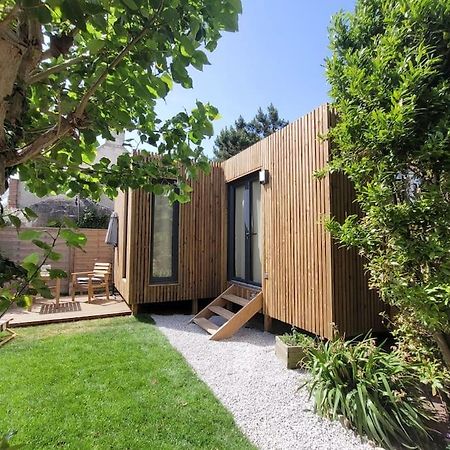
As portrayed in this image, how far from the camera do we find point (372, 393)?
2.80 meters

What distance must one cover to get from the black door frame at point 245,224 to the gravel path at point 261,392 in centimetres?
153

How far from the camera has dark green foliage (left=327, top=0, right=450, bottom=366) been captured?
8.23 ft

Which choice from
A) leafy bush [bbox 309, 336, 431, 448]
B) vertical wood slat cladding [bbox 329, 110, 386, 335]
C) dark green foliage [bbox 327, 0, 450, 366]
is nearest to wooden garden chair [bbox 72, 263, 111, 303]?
vertical wood slat cladding [bbox 329, 110, 386, 335]

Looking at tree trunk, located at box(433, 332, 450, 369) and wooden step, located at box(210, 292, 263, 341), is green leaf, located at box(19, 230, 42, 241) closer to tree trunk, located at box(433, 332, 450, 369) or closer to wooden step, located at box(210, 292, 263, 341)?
tree trunk, located at box(433, 332, 450, 369)

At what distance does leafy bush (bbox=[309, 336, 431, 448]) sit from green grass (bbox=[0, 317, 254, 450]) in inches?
37.9

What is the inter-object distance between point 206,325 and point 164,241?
2176 mm

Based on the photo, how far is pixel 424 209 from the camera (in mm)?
2531

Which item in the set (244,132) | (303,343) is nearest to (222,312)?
(303,343)

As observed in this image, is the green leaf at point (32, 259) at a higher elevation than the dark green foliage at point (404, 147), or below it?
below

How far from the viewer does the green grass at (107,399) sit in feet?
8.52

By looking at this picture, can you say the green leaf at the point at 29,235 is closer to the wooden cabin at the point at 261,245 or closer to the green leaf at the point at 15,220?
the green leaf at the point at 15,220

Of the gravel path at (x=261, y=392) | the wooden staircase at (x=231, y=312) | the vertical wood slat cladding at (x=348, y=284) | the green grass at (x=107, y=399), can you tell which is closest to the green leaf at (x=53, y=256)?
the green grass at (x=107, y=399)

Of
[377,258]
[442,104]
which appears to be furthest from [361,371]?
[442,104]

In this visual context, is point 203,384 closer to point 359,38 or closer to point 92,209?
point 359,38
